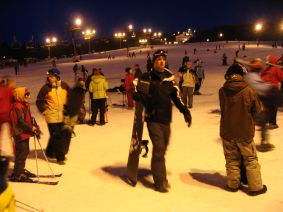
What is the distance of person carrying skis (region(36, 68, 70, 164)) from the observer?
7.89m

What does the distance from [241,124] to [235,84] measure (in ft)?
1.98

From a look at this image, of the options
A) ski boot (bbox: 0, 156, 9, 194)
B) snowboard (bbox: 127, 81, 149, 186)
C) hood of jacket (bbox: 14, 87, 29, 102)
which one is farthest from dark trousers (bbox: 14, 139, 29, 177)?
ski boot (bbox: 0, 156, 9, 194)

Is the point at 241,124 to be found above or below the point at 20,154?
above

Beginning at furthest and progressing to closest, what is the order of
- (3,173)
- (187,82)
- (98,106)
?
(187,82), (98,106), (3,173)

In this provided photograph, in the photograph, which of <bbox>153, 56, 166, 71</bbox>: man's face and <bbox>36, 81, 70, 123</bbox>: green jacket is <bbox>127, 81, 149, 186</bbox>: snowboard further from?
<bbox>36, 81, 70, 123</bbox>: green jacket

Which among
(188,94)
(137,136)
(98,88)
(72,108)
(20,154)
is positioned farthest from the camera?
(188,94)

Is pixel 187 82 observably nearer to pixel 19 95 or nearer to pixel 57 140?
pixel 57 140

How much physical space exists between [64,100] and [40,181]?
5.67 ft

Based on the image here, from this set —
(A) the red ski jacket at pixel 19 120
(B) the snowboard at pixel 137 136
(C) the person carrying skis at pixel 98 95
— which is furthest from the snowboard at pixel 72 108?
(C) the person carrying skis at pixel 98 95

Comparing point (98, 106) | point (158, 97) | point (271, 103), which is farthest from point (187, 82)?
point (158, 97)

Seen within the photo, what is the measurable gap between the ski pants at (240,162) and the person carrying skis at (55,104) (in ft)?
11.3

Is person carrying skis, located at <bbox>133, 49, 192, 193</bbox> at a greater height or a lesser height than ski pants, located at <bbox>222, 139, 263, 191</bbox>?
greater

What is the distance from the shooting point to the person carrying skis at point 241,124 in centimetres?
602

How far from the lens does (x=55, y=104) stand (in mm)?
7938
